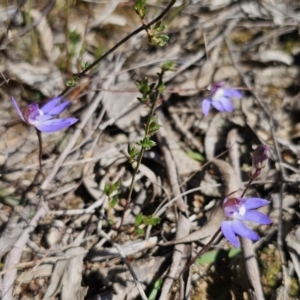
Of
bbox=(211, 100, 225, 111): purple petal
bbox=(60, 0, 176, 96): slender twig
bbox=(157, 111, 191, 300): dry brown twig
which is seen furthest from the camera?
bbox=(211, 100, 225, 111): purple petal

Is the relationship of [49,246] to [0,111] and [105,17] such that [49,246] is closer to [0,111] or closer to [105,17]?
[0,111]

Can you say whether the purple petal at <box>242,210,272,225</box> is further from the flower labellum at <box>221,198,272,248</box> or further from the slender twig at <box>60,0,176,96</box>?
the slender twig at <box>60,0,176,96</box>

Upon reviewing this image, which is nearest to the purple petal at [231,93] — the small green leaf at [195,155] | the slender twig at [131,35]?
the small green leaf at [195,155]

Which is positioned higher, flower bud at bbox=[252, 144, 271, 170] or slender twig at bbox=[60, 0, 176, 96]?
slender twig at bbox=[60, 0, 176, 96]

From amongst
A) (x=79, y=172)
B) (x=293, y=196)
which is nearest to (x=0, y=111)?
(x=79, y=172)

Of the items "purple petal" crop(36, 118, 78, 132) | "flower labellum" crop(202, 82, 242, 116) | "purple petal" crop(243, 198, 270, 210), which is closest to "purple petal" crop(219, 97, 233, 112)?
"flower labellum" crop(202, 82, 242, 116)

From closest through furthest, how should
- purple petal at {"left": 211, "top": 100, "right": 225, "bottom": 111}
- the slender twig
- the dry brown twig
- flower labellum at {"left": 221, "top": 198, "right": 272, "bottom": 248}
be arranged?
the slender twig → flower labellum at {"left": 221, "top": 198, "right": 272, "bottom": 248} → the dry brown twig → purple petal at {"left": 211, "top": 100, "right": 225, "bottom": 111}

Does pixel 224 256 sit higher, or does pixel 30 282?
pixel 30 282
